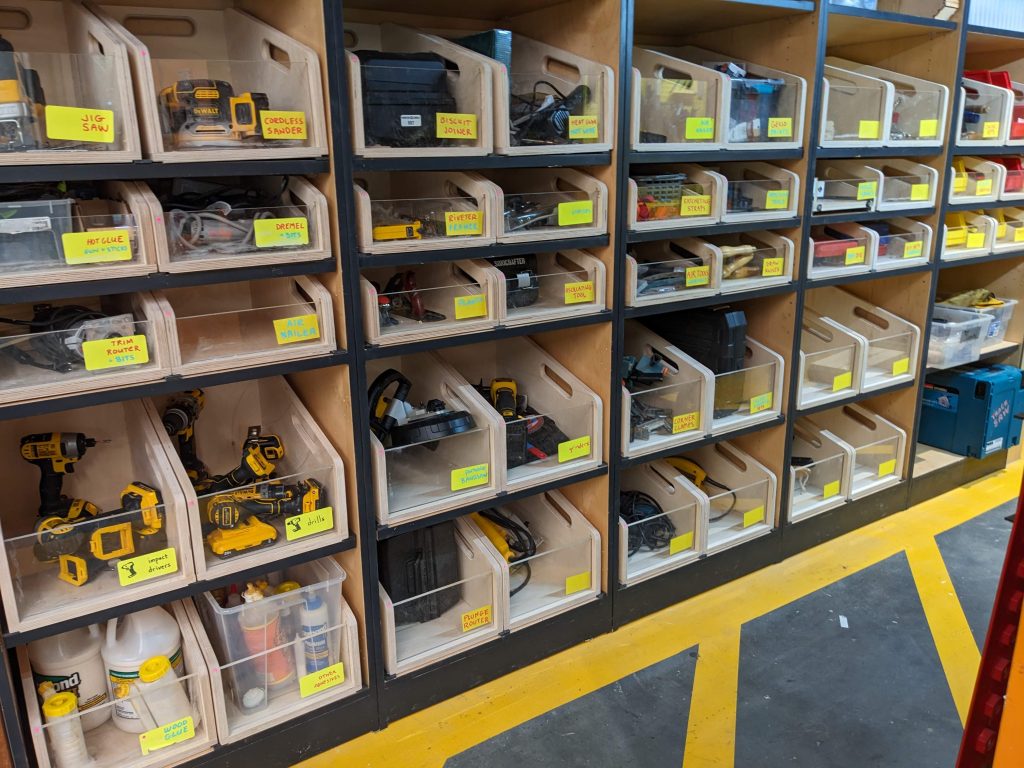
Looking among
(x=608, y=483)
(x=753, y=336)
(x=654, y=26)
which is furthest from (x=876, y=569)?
(x=654, y=26)

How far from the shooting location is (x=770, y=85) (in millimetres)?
2473

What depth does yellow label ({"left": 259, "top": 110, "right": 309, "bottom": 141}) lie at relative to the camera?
65.2 inches

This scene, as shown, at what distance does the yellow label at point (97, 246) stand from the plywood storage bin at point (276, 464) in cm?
48

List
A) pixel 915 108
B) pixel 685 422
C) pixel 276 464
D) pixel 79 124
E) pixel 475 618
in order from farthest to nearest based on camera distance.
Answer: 1. pixel 915 108
2. pixel 685 422
3. pixel 475 618
4. pixel 276 464
5. pixel 79 124

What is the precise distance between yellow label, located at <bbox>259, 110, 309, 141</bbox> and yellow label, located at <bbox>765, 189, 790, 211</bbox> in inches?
60.1

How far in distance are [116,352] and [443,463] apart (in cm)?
91

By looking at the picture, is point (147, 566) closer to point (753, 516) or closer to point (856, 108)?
point (753, 516)

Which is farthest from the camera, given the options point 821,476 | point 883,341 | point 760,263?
point 883,341

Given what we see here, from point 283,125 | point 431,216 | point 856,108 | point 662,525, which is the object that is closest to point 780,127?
point 856,108

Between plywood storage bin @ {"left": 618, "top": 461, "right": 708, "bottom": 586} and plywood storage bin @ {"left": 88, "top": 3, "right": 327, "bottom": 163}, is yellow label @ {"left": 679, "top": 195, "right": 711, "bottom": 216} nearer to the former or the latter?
plywood storage bin @ {"left": 618, "top": 461, "right": 708, "bottom": 586}

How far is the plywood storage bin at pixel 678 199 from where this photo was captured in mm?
2322

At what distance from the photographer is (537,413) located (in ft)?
8.09

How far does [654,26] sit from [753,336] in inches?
43.8

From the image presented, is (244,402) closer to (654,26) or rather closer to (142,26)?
(142,26)
